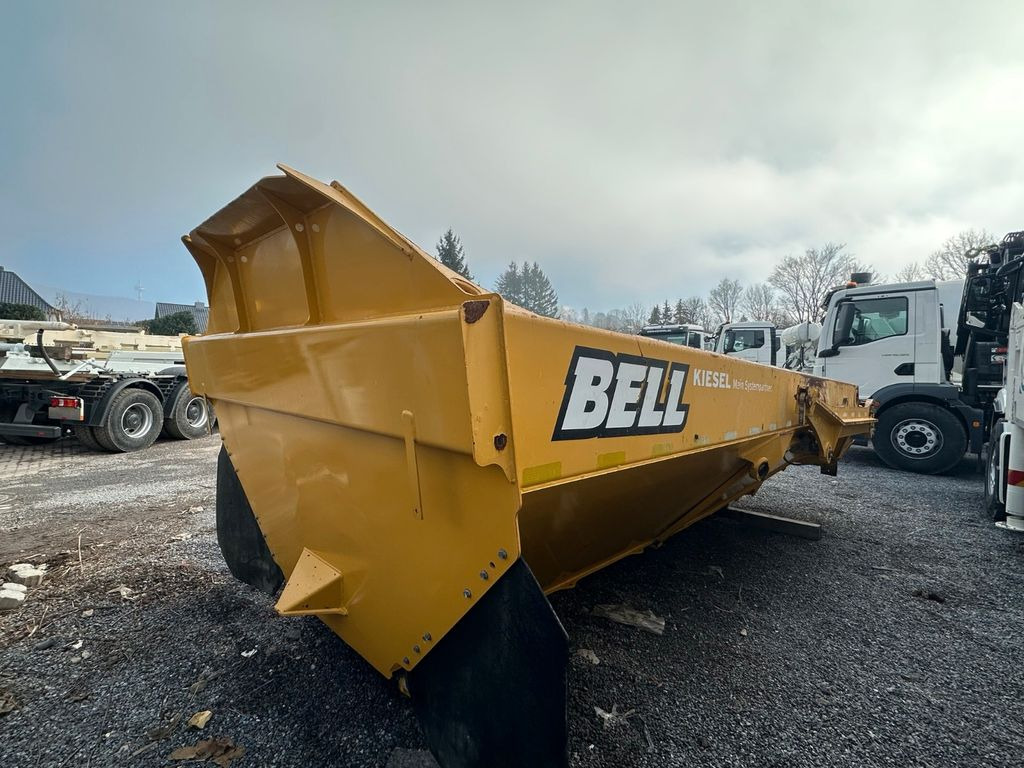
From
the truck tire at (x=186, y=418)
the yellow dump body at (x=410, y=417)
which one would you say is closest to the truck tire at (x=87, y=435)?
the truck tire at (x=186, y=418)

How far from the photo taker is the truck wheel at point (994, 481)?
4.21 metres

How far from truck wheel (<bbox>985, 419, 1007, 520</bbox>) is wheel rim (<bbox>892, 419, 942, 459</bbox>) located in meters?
1.57

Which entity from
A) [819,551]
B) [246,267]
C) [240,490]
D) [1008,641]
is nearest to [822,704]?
[1008,641]

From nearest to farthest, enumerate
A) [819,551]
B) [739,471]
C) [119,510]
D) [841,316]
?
[739,471] < [819,551] < [119,510] < [841,316]

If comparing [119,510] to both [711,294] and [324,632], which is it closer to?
[324,632]

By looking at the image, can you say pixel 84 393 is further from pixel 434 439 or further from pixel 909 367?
pixel 909 367

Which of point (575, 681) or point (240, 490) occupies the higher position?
point (240, 490)

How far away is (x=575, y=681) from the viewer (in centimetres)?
200

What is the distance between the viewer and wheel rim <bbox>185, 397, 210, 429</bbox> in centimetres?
827

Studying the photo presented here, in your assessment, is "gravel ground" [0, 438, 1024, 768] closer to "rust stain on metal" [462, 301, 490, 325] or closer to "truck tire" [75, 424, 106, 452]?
"rust stain on metal" [462, 301, 490, 325]

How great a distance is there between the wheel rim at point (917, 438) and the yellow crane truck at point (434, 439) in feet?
19.0

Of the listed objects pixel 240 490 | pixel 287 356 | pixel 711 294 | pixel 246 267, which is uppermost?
pixel 711 294

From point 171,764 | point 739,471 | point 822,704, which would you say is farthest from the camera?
point 739,471

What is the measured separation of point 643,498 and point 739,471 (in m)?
0.95
